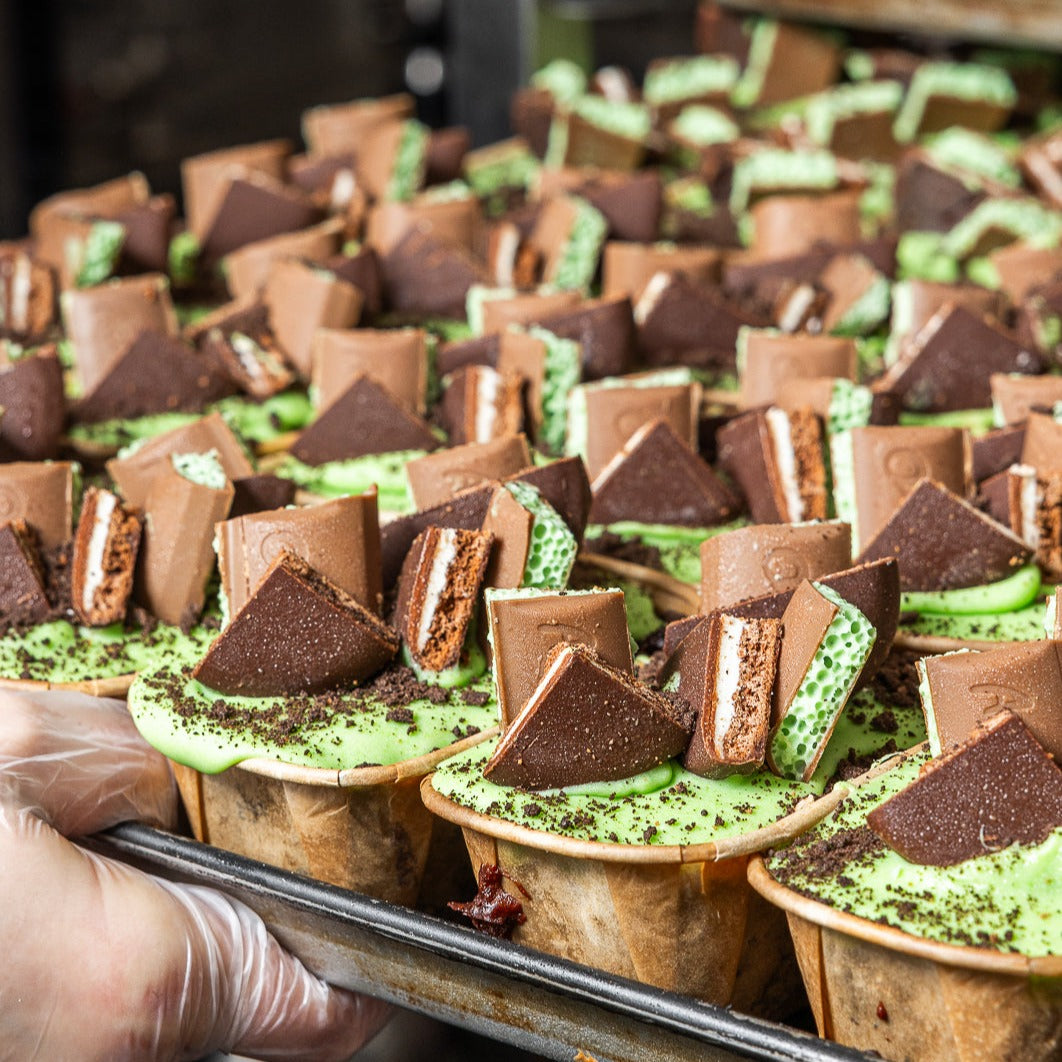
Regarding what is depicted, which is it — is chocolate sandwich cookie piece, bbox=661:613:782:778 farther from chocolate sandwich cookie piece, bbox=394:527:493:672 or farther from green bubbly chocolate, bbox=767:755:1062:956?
chocolate sandwich cookie piece, bbox=394:527:493:672

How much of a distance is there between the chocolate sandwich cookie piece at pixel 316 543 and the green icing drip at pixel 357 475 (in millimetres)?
534

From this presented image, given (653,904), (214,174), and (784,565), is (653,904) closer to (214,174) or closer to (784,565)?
(784,565)

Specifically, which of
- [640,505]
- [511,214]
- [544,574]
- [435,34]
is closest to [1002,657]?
[544,574]

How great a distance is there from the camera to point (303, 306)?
3.03 m

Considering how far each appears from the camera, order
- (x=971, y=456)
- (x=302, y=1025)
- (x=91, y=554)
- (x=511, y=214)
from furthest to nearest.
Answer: (x=511, y=214), (x=971, y=456), (x=91, y=554), (x=302, y=1025)

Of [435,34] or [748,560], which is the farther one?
[435,34]

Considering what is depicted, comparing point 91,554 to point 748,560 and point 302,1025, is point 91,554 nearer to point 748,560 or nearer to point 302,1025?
point 302,1025

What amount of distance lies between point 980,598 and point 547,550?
667 mm

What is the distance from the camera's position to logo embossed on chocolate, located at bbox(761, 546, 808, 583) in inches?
77.7

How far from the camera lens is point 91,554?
2.21 metres

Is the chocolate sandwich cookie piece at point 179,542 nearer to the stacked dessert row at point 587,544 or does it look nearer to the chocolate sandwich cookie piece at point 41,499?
the stacked dessert row at point 587,544

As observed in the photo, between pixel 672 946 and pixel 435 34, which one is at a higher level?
pixel 435 34

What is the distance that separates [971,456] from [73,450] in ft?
5.26

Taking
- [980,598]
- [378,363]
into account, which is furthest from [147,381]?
[980,598]
